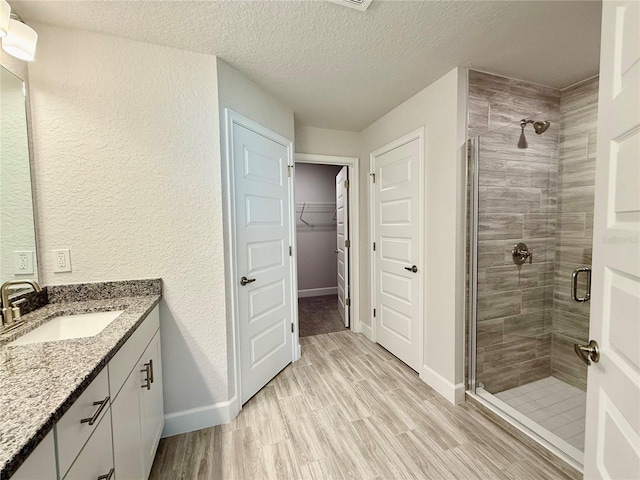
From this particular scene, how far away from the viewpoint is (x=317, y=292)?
511cm

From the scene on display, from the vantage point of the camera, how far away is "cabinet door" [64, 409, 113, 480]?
73 centimetres

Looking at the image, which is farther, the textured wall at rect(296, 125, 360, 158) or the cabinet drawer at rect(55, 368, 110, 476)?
the textured wall at rect(296, 125, 360, 158)

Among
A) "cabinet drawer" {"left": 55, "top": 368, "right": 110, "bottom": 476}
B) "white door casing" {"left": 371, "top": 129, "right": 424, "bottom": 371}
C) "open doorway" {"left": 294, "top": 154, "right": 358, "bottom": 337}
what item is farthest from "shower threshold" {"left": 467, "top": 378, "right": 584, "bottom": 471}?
"open doorway" {"left": 294, "top": 154, "right": 358, "bottom": 337}

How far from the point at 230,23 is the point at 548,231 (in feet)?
8.86

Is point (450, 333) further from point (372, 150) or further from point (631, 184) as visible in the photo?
point (372, 150)

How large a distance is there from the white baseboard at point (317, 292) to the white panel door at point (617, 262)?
432 centimetres

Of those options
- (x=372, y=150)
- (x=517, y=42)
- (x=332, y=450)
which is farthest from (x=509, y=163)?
(x=332, y=450)

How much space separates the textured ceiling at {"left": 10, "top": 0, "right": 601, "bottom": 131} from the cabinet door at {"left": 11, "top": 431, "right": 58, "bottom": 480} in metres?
1.77

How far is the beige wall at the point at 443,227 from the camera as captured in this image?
1.92 metres

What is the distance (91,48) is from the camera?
149cm

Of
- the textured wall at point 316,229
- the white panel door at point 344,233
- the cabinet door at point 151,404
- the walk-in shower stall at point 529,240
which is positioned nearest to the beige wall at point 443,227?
the walk-in shower stall at point 529,240

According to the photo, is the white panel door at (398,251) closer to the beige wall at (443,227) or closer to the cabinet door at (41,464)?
the beige wall at (443,227)

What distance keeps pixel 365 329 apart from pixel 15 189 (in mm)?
3109

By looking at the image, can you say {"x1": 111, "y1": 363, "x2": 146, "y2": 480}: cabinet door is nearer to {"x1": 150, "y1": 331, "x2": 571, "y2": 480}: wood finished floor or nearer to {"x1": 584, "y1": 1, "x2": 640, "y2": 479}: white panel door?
{"x1": 150, "y1": 331, "x2": 571, "y2": 480}: wood finished floor
